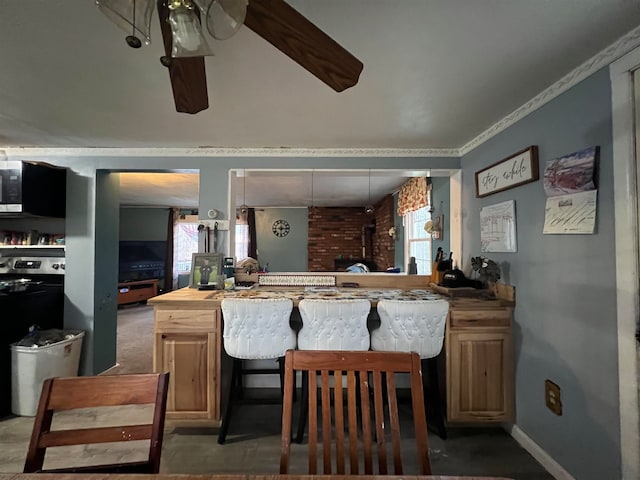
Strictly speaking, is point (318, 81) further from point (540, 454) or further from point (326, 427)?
point (540, 454)

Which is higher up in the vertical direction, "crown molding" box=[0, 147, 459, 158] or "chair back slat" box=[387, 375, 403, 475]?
"crown molding" box=[0, 147, 459, 158]

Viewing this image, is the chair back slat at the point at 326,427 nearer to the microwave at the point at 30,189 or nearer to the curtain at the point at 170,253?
the microwave at the point at 30,189

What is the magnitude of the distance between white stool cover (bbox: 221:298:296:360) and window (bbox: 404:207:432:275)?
2.46 meters

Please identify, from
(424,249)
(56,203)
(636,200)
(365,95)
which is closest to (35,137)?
(56,203)

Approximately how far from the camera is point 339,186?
4551 mm

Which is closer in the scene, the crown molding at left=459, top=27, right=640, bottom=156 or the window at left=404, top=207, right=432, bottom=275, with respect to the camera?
the crown molding at left=459, top=27, right=640, bottom=156

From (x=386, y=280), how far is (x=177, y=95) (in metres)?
2.14

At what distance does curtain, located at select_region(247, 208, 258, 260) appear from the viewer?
6.74 m

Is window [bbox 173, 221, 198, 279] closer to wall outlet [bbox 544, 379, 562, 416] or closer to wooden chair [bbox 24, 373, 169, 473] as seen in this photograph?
wooden chair [bbox 24, 373, 169, 473]

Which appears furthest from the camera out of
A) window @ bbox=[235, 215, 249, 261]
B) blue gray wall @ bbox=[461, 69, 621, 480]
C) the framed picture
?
window @ bbox=[235, 215, 249, 261]

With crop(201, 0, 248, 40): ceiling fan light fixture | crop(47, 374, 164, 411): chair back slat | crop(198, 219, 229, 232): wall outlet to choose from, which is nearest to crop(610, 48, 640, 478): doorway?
crop(201, 0, 248, 40): ceiling fan light fixture

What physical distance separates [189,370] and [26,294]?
5.26ft

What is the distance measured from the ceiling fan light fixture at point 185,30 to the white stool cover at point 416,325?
1.58 meters

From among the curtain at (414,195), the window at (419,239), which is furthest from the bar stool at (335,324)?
the window at (419,239)
